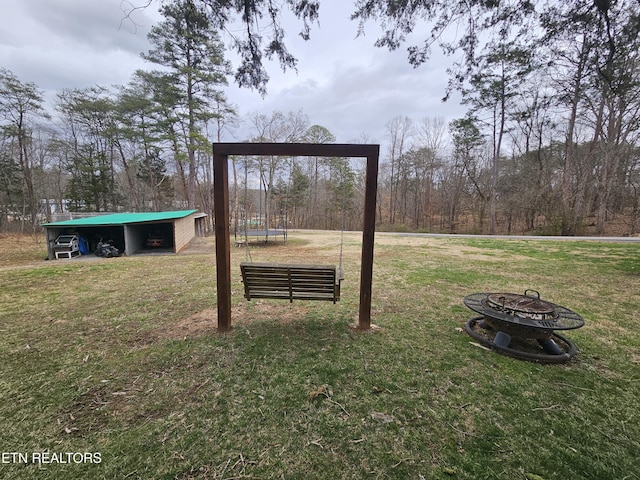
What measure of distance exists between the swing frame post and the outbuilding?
8057 millimetres

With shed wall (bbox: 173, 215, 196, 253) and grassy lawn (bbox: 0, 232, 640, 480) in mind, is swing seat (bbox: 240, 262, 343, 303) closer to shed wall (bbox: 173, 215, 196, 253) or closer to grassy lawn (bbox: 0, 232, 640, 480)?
grassy lawn (bbox: 0, 232, 640, 480)

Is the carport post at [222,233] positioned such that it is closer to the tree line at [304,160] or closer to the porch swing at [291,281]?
the porch swing at [291,281]

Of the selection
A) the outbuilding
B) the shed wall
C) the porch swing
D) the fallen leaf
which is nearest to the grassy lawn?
the fallen leaf

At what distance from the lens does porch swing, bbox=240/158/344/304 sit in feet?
10.2

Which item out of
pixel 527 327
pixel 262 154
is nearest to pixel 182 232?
pixel 262 154

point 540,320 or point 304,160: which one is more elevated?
point 304,160

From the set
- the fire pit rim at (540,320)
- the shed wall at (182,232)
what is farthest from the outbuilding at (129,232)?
the fire pit rim at (540,320)

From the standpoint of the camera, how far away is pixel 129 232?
9.96 metres

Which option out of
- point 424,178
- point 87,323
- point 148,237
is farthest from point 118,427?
point 424,178

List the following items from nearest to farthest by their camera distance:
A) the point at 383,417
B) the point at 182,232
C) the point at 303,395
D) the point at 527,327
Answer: the point at 383,417
the point at 303,395
the point at 527,327
the point at 182,232

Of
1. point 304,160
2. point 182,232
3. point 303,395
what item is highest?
point 304,160

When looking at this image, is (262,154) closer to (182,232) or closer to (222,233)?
(222,233)

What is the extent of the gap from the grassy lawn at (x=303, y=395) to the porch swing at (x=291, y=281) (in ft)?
1.76

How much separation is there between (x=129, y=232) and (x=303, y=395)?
35.4 ft
